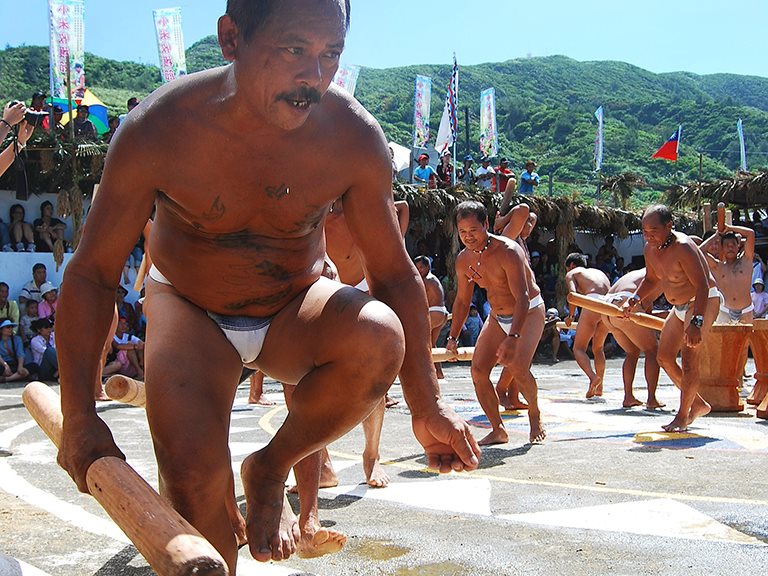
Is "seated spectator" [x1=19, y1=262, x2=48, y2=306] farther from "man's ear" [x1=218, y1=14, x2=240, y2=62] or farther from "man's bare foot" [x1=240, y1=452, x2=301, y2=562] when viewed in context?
"man's ear" [x1=218, y1=14, x2=240, y2=62]

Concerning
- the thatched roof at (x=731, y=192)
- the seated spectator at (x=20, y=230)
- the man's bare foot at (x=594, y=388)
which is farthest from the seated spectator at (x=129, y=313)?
the thatched roof at (x=731, y=192)

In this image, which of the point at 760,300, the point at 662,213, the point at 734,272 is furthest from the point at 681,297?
the point at 760,300

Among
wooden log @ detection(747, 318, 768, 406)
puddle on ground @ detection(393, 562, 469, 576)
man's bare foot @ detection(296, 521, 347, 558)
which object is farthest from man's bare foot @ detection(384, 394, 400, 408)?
man's bare foot @ detection(296, 521, 347, 558)

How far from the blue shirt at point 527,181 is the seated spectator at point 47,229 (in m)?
10.8

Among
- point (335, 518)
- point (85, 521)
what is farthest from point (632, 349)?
point (85, 521)

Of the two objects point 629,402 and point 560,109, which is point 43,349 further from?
point 560,109

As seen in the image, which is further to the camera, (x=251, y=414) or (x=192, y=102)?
(x=251, y=414)

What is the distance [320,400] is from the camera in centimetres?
257

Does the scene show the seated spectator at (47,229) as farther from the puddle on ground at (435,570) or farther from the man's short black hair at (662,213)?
the puddle on ground at (435,570)

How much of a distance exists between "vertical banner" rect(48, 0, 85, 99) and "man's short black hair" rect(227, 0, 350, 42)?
53.6 feet

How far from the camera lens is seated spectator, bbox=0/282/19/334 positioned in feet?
42.2

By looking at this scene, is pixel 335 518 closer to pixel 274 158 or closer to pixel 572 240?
pixel 274 158

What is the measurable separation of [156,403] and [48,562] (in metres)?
1.41

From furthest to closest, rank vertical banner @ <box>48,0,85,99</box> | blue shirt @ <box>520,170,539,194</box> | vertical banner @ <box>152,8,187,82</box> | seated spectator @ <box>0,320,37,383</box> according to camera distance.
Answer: blue shirt @ <box>520,170,539,194</box> → vertical banner @ <box>152,8,187,82</box> → vertical banner @ <box>48,0,85,99</box> → seated spectator @ <box>0,320,37,383</box>
